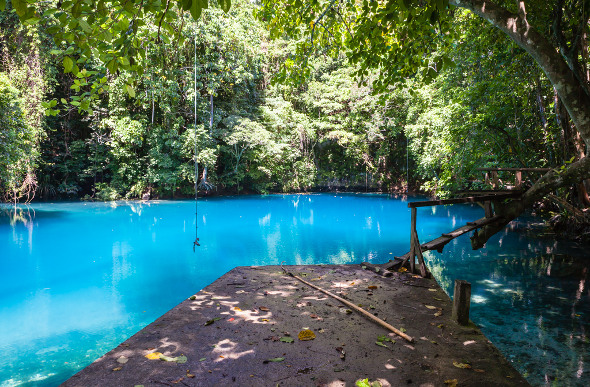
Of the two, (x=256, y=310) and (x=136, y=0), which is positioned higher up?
(x=136, y=0)

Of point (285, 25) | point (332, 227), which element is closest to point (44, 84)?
point (332, 227)

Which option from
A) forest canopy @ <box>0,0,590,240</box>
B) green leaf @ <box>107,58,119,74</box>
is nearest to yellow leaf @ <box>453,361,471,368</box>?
forest canopy @ <box>0,0,590,240</box>

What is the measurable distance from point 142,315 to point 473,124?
903 cm

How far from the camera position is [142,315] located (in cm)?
619

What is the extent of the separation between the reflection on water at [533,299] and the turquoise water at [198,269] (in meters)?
0.02

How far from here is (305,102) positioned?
27312 mm

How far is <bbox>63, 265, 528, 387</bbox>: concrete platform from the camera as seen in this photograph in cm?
243

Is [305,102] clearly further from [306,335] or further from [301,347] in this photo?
[301,347]

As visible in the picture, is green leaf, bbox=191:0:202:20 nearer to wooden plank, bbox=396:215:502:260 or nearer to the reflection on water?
Result: wooden plank, bbox=396:215:502:260

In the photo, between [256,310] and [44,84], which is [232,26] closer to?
[44,84]

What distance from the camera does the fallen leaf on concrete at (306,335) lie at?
9.82 ft

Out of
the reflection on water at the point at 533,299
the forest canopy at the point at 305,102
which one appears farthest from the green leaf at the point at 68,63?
the reflection on water at the point at 533,299

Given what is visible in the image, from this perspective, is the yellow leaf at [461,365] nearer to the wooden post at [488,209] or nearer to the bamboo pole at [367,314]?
the bamboo pole at [367,314]

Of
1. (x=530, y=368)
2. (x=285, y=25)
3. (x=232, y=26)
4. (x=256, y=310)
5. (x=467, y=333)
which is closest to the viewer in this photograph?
(x=467, y=333)
